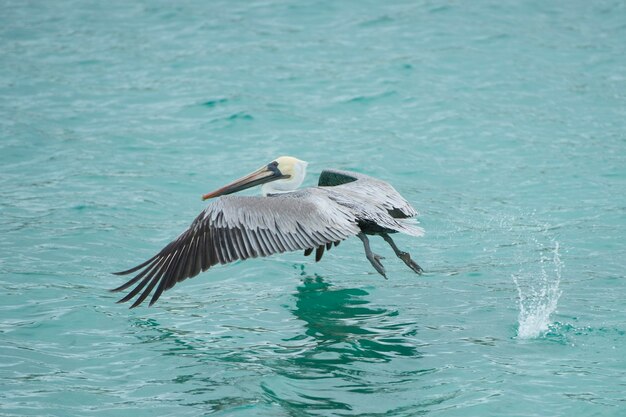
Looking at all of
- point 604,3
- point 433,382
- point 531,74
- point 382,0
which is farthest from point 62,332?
point 604,3

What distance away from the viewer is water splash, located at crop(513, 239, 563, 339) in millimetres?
6293

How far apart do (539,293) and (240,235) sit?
7.59 ft

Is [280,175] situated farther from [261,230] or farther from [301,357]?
[301,357]

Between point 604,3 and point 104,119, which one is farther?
point 604,3

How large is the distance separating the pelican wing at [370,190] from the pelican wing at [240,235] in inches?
29.1

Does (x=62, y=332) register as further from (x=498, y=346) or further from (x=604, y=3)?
(x=604, y=3)

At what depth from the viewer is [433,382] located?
18.5 ft

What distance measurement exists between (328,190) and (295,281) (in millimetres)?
851

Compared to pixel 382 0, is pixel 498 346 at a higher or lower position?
lower

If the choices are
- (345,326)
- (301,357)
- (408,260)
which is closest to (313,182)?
(408,260)

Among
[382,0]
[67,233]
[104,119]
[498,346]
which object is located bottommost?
[498,346]

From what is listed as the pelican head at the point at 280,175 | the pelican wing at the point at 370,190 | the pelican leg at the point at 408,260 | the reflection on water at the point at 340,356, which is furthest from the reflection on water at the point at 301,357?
the pelican head at the point at 280,175

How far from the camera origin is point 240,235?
20.9 ft

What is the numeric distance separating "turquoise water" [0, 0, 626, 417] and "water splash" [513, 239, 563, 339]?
0.09 feet
